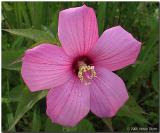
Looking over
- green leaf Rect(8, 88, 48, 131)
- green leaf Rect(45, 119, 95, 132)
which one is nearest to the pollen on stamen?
green leaf Rect(8, 88, 48, 131)

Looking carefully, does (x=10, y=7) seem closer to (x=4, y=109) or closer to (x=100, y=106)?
(x=4, y=109)

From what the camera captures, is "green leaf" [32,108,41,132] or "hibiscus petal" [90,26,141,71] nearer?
"hibiscus petal" [90,26,141,71]

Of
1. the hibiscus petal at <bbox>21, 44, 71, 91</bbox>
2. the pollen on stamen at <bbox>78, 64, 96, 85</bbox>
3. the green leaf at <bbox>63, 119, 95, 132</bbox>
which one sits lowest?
the green leaf at <bbox>63, 119, 95, 132</bbox>

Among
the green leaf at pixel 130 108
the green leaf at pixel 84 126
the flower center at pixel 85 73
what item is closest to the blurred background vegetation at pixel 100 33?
the green leaf at pixel 84 126

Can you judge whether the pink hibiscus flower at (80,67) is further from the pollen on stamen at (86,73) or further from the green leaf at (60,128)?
the green leaf at (60,128)

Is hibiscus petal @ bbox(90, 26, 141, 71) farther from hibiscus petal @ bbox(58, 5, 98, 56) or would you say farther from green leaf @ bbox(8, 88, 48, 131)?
green leaf @ bbox(8, 88, 48, 131)

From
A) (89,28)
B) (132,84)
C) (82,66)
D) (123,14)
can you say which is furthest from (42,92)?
(123,14)

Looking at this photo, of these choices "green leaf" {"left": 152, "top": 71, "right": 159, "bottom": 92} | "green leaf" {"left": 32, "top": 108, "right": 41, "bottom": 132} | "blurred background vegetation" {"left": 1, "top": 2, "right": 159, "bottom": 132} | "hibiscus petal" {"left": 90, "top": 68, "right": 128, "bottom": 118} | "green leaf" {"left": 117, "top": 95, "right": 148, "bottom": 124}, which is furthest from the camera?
"green leaf" {"left": 152, "top": 71, "right": 159, "bottom": 92}

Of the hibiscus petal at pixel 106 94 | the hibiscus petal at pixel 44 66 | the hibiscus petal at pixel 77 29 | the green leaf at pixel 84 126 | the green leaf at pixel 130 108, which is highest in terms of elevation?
the hibiscus petal at pixel 77 29
